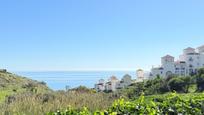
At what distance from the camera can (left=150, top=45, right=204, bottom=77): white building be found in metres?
83.4

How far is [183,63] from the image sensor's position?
8425 cm

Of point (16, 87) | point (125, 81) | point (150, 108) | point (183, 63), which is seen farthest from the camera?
point (125, 81)

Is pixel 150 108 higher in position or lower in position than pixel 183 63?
lower

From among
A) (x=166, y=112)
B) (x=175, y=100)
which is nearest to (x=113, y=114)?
(x=166, y=112)

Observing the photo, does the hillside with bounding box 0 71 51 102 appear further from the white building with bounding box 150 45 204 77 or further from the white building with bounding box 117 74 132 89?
the white building with bounding box 117 74 132 89

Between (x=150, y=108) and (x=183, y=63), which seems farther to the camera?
(x=183, y=63)

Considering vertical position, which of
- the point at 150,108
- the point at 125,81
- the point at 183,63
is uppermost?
the point at 183,63

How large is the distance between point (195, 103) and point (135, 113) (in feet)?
8.59

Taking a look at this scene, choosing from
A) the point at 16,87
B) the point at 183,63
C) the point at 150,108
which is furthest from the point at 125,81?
the point at 150,108

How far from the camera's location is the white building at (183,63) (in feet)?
274

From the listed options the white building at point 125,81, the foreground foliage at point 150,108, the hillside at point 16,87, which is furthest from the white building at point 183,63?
the foreground foliage at point 150,108

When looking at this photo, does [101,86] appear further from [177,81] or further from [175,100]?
[175,100]

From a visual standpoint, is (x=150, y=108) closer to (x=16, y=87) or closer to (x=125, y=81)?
(x=16, y=87)

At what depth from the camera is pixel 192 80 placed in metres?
41.0
